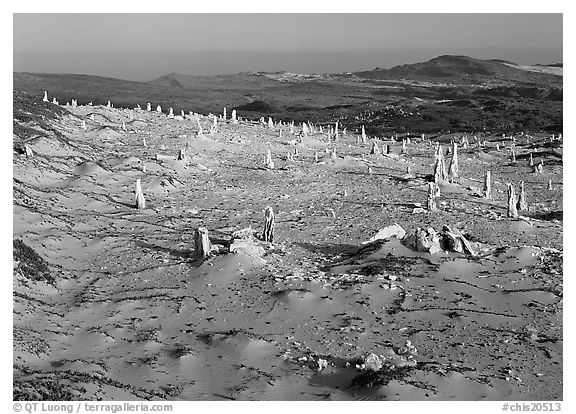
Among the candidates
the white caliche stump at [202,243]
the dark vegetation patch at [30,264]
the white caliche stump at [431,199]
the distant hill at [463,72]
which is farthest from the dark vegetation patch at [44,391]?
the distant hill at [463,72]

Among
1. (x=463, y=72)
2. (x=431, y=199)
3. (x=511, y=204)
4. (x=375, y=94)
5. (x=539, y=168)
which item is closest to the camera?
(x=511, y=204)

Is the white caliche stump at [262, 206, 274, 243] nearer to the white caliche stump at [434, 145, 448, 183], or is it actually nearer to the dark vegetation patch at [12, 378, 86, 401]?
the dark vegetation patch at [12, 378, 86, 401]

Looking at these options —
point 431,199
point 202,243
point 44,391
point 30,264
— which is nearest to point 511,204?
point 431,199

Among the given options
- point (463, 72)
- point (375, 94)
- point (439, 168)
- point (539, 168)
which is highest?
point (463, 72)

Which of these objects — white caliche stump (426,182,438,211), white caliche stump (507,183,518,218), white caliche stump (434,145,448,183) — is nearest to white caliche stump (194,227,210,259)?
white caliche stump (426,182,438,211)

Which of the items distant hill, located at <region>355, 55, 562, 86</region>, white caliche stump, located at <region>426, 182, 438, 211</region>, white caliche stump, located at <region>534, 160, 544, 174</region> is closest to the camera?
white caliche stump, located at <region>426, 182, 438, 211</region>

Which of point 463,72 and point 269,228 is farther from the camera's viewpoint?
point 463,72

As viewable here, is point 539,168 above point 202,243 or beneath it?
beneath

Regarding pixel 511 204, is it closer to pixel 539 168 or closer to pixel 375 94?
pixel 539 168
